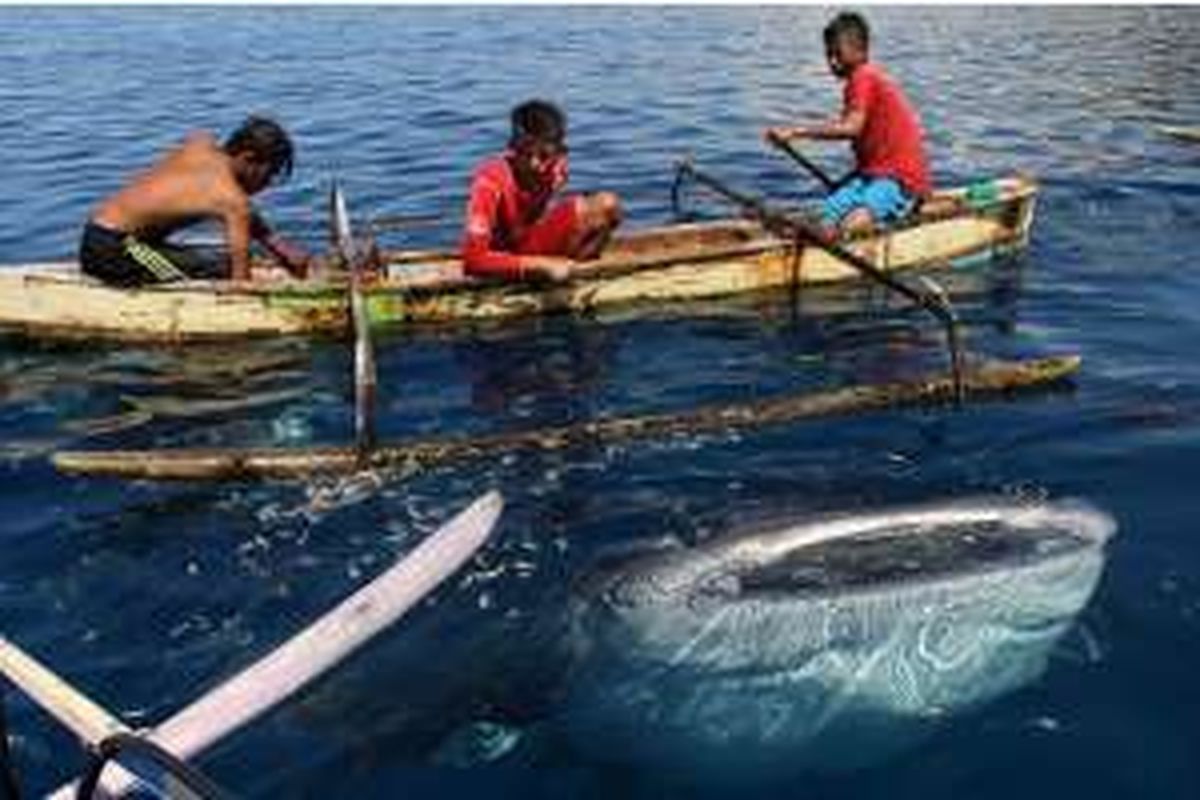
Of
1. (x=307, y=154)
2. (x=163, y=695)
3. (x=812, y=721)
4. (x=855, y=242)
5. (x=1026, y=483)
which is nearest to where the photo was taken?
(x=812, y=721)

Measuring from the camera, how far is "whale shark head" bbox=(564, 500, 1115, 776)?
6812 mm

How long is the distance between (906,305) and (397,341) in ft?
13.9

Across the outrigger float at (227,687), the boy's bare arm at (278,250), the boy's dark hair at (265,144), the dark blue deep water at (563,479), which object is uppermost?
the boy's dark hair at (265,144)

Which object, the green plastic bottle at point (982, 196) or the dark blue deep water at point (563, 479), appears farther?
the green plastic bottle at point (982, 196)

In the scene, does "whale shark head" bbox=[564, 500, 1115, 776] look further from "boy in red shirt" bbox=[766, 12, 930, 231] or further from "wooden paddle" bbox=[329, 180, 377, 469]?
"boy in red shirt" bbox=[766, 12, 930, 231]

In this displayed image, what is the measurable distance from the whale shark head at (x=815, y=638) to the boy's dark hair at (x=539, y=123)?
4.10 metres

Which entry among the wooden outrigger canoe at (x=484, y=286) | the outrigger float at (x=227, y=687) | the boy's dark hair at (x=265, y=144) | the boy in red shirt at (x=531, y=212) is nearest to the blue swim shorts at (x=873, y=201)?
the wooden outrigger canoe at (x=484, y=286)

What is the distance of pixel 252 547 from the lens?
885cm

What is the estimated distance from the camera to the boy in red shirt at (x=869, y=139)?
13.5 meters

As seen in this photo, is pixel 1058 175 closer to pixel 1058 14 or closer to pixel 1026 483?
pixel 1026 483

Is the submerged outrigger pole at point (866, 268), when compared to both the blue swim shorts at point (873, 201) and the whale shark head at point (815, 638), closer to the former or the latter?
the blue swim shorts at point (873, 201)

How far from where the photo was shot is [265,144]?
440 inches

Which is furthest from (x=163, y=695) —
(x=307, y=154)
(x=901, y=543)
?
(x=307, y=154)

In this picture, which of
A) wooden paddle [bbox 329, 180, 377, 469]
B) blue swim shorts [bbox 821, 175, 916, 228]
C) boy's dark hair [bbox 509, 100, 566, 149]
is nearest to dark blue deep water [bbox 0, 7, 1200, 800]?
wooden paddle [bbox 329, 180, 377, 469]
